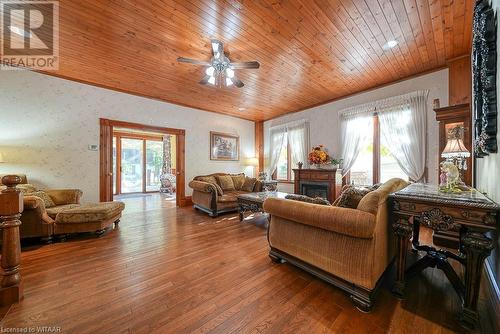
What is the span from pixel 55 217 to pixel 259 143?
5.62 m

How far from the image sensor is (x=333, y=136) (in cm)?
504

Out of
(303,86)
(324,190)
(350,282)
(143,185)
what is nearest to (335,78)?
(303,86)

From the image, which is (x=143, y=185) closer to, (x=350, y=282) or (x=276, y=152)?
(x=276, y=152)

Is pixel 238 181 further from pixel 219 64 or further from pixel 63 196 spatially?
pixel 63 196

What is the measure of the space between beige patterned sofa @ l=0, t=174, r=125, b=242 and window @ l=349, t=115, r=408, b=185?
5.14 metres

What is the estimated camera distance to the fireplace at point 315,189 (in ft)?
15.2

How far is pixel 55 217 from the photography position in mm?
2799

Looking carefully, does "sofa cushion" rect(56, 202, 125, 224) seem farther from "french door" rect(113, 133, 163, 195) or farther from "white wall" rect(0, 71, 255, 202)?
"french door" rect(113, 133, 163, 195)

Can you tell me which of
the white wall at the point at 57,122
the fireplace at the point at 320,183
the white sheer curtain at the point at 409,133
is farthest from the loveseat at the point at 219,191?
the white sheer curtain at the point at 409,133

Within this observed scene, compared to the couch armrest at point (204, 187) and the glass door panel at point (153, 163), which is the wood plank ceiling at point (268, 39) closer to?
the couch armrest at point (204, 187)

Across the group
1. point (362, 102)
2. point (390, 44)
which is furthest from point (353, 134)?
point (390, 44)

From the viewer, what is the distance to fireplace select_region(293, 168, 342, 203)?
448cm

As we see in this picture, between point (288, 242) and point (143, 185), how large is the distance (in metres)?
8.01

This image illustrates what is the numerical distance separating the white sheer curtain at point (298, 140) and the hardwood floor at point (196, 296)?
376 centimetres
